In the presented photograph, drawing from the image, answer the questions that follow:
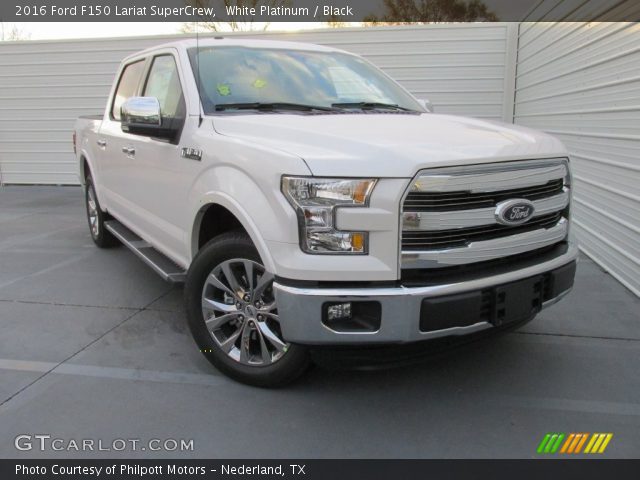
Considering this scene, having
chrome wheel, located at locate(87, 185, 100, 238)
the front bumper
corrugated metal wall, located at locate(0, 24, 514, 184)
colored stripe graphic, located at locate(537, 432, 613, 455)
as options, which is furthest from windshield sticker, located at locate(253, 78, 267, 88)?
corrugated metal wall, located at locate(0, 24, 514, 184)

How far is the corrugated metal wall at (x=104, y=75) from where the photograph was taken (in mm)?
9555

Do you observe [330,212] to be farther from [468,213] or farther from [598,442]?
[598,442]

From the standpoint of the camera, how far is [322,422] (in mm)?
2854

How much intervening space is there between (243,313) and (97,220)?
390 cm

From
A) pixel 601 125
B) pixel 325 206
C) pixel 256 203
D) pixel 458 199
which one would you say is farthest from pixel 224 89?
pixel 601 125

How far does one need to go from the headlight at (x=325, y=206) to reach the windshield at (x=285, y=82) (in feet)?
3.83

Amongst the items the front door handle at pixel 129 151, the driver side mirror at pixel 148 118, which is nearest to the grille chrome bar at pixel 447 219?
the driver side mirror at pixel 148 118

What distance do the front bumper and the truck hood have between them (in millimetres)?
536

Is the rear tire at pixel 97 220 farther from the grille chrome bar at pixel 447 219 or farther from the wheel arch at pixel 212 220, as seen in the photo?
the grille chrome bar at pixel 447 219

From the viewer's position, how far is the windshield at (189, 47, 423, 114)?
3599 mm

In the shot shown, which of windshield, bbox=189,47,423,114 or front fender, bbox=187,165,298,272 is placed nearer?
front fender, bbox=187,165,298,272

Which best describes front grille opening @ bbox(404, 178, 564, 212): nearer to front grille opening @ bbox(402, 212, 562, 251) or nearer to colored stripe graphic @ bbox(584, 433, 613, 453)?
front grille opening @ bbox(402, 212, 562, 251)

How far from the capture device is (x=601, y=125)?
17.9ft

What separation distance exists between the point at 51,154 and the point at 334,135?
10.8 meters
